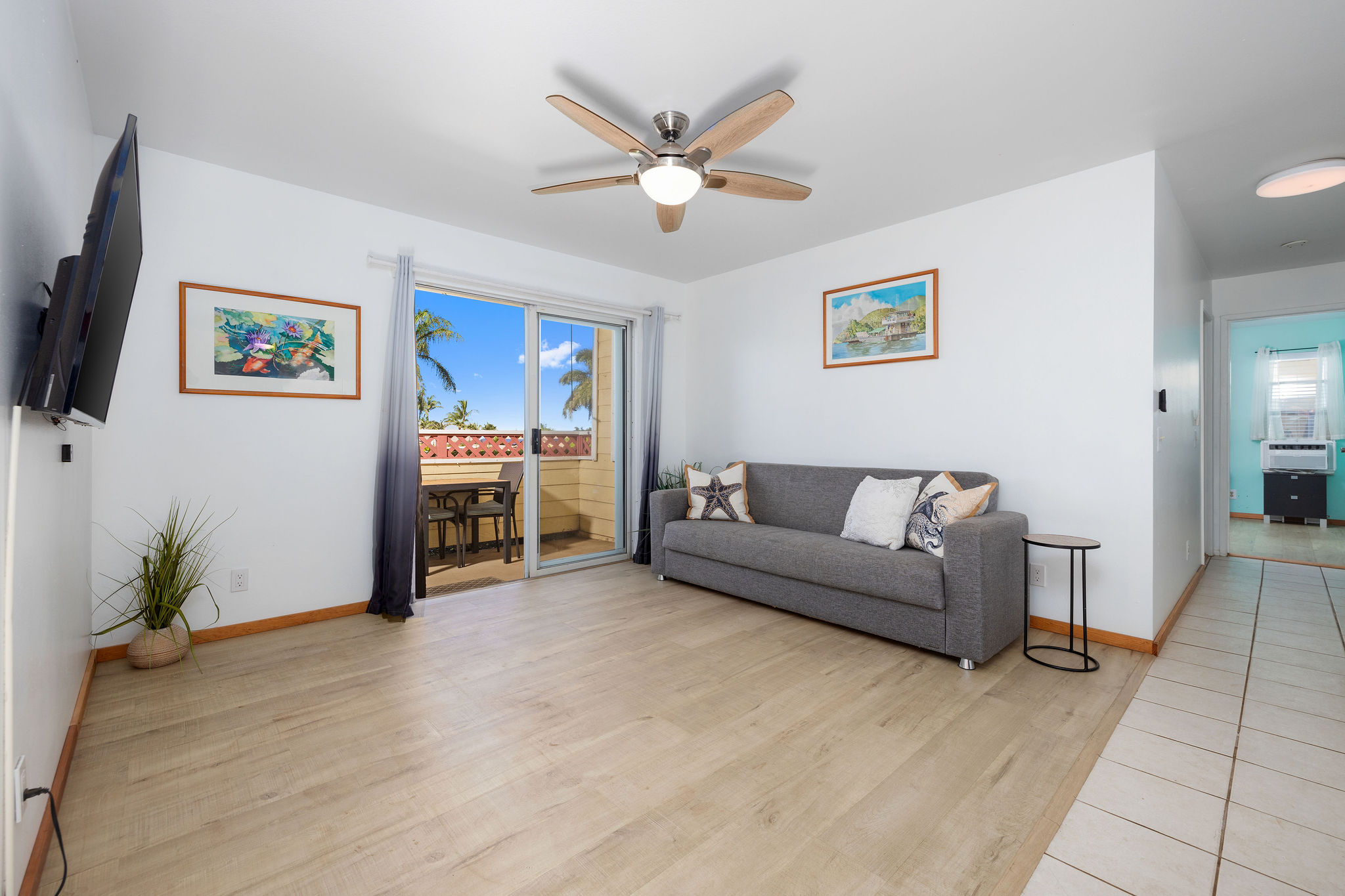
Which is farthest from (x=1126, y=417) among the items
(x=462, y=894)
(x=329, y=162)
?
(x=329, y=162)

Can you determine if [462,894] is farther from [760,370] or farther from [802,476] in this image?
[760,370]

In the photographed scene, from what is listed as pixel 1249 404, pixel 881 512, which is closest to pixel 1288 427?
pixel 1249 404

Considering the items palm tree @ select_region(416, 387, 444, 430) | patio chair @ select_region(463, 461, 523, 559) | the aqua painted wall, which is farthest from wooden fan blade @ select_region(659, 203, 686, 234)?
the aqua painted wall

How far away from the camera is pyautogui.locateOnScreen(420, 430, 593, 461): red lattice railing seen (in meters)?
4.99

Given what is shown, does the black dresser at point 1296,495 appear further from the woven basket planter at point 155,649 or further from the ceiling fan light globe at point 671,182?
the woven basket planter at point 155,649

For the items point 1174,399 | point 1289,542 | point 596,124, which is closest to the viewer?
point 596,124

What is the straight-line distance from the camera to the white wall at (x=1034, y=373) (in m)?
2.99

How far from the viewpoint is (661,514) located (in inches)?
175

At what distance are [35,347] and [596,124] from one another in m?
1.81

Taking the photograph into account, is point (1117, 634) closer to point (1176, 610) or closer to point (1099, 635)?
point (1099, 635)

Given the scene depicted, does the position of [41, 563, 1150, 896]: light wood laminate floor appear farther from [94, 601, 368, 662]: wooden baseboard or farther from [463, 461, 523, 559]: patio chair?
[463, 461, 523, 559]: patio chair

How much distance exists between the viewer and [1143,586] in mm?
2955

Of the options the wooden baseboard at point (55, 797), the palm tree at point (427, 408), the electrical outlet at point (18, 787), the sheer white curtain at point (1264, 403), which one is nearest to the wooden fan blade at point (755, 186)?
the electrical outlet at point (18, 787)

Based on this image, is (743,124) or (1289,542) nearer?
(743,124)
